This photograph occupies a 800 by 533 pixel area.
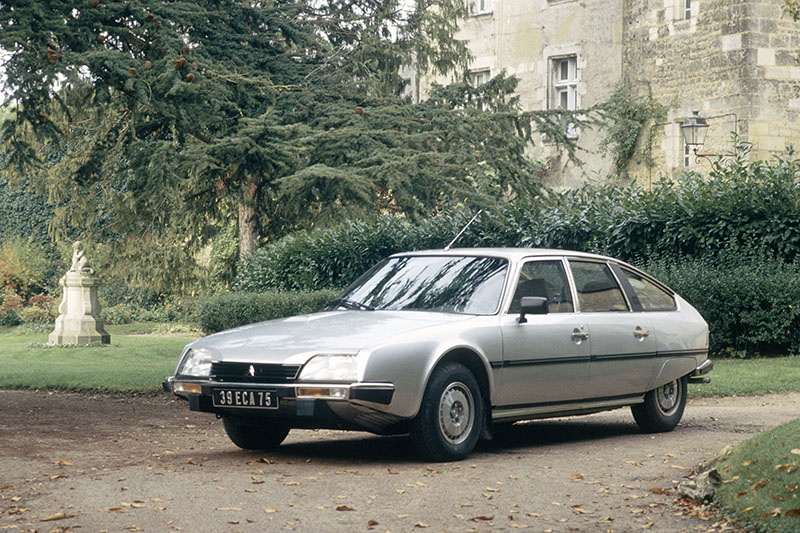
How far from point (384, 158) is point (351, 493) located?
36.8ft

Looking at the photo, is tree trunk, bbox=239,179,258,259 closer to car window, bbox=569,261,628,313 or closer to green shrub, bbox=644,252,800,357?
green shrub, bbox=644,252,800,357

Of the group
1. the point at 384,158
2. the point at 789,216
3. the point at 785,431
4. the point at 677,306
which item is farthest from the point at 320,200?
the point at 785,431

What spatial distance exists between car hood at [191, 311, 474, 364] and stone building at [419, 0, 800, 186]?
20.2 m

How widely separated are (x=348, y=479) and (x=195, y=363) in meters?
1.69

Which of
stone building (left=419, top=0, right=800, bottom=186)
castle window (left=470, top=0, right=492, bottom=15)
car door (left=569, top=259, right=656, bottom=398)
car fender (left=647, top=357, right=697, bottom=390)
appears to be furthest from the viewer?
castle window (left=470, top=0, right=492, bottom=15)

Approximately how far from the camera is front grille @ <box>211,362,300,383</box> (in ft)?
27.3

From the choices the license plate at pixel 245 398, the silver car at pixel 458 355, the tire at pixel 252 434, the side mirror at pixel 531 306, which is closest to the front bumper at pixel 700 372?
the silver car at pixel 458 355

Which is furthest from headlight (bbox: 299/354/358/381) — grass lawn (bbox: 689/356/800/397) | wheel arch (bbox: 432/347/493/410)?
grass lawn (bbox: 689/356/800/397)

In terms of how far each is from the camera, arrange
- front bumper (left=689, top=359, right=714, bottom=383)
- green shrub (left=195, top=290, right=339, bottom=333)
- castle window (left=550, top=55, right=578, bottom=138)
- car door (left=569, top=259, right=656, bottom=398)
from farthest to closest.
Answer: castle window (left=550, top=55, right=578, bottom=138), green shrub (left=195, top=290, right=339, bottom=333), front bumper (left=689, top=359, right=714, bottom=383), car door (left=569, top=259, right=656, bottom=398)

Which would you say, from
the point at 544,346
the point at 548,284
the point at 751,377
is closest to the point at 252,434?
the point at 544,346

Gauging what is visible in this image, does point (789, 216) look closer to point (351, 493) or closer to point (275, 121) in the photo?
point (275, 121)

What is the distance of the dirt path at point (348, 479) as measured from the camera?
6594mm

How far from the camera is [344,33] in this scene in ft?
95.5

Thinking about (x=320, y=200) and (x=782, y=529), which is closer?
(x=782, y=529)
